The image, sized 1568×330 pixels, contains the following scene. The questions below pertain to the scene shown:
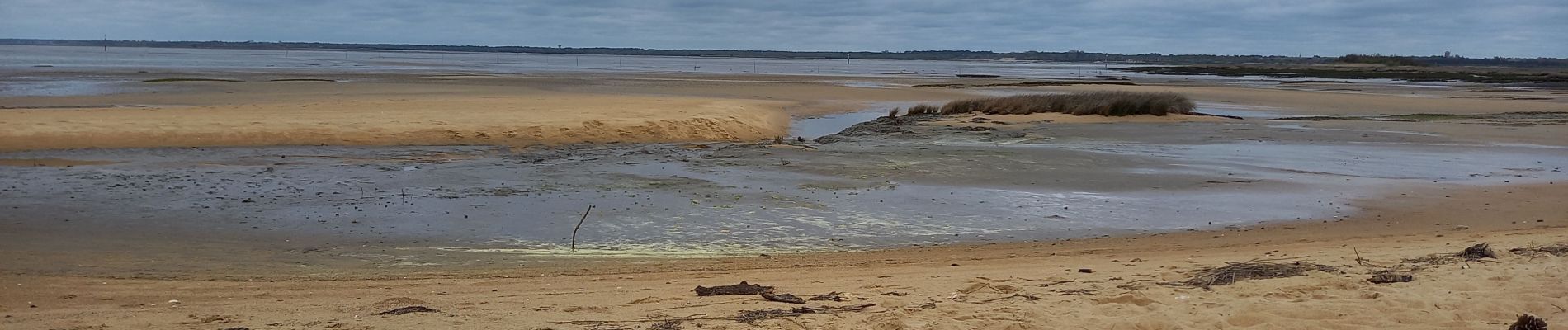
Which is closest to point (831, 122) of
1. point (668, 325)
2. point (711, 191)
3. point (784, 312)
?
point (711, 191)

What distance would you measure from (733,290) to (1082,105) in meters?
22.4

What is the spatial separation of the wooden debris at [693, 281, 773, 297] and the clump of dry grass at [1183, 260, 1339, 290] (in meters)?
2.37

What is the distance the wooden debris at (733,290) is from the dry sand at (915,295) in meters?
0.10

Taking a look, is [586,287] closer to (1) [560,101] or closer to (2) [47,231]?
(2) [47,231]

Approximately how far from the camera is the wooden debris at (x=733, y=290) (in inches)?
256

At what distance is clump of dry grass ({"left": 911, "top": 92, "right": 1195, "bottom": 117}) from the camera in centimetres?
2758

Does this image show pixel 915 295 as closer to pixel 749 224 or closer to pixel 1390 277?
pixel 1390 277

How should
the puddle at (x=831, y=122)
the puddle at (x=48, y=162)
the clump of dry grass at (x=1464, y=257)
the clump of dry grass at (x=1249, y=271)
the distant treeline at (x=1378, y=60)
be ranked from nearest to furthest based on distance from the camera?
the clump of dry grass at (x=1249, y=271), the clump of dry grass at (x=1464, y=257), the puddle at (x=48, y=162), the puddle at (x=831, y=122), the distant treeline at (x=1378, y=60)

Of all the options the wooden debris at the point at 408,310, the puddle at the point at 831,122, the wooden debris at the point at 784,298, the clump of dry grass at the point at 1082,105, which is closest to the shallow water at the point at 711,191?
the wooden debris at the point at 784,298

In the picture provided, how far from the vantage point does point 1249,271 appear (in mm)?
7020

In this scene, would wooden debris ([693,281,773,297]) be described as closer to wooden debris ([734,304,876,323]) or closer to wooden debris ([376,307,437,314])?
wooden debris ([734,304,876,323])

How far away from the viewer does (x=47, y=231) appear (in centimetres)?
946

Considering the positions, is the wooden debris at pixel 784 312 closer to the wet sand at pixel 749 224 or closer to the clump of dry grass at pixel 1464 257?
the wet sand at pixel 749 224

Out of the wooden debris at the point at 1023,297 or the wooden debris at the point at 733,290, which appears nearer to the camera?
the wooden debris at the point at 1023,297
